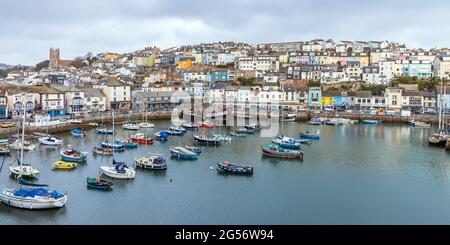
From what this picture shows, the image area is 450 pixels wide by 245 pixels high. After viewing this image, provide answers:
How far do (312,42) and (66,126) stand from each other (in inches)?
1326

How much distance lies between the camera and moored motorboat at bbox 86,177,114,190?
11828 millimetres

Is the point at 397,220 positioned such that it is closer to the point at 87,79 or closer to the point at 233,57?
the point at 87,79

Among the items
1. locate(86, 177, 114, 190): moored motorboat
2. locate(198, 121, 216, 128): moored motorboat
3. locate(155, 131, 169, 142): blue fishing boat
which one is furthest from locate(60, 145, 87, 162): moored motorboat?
locate(198, 121, 216, 128): moored motorboat

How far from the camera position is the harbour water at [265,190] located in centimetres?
993

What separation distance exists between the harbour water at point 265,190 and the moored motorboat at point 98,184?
0.66ft

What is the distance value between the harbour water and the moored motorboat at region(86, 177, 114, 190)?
0.20m

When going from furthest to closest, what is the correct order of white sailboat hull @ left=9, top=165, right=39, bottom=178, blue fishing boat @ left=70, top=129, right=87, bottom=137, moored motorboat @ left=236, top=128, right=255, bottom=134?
moored motorboat @ left=236, top=128, right=255, bottom=134 < blue fishing boat @ left=70, top=129, right=87, bottom=137 < white sailboat hull @ left=9, top=165, right=39, bottom=178

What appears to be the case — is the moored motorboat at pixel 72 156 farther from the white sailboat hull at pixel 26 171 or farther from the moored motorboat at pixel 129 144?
the moored motorboat at pixel 129 144

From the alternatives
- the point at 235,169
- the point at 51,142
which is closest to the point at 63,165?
the point at 51,142

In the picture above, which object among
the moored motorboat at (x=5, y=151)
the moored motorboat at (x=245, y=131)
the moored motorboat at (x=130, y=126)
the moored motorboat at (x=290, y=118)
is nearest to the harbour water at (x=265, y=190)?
the moored motorboat at (x=5, y=151)

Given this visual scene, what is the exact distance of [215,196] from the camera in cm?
1148

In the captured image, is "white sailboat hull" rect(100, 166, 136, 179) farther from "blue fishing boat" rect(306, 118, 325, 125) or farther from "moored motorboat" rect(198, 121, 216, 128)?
"blue fishing boat" rect(306, 118, 325, 125)

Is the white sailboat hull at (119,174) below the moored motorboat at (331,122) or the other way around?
below
